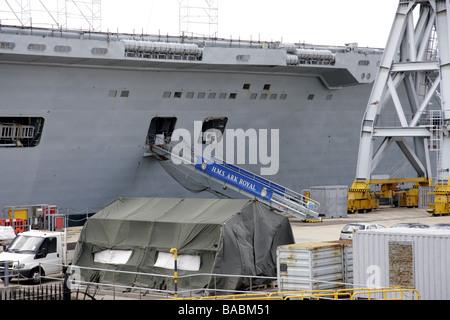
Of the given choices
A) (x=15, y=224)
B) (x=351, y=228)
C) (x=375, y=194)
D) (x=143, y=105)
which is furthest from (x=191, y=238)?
(x=375, y=194)

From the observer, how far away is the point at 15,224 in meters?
26.8

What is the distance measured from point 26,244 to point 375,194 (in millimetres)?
22810

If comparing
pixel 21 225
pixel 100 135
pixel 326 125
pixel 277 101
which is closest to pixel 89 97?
pixel 100 135

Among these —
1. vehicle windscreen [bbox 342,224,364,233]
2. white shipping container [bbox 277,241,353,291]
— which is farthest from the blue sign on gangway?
white shipping container [bbox 277,241,353,291]

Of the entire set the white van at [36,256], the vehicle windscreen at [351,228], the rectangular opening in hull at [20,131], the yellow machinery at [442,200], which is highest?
the rectangular opening in hull at [20,131]

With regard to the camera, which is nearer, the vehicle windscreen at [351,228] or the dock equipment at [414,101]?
the vehicle windscreen at [351,228]

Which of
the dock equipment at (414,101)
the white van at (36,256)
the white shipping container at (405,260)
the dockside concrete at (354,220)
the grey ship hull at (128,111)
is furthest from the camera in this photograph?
the dock equipment at (414,101)

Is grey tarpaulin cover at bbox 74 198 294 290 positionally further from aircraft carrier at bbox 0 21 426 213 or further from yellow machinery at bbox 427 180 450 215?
yellow machinery at bbox 427 180 450 215

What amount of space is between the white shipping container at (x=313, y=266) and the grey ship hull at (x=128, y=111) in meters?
14.7

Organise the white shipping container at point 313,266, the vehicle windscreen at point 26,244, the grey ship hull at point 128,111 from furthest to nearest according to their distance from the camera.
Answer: the grey ship hull at point 128,111 → the vehicle windscreen at point 26,244 → the white shipping container at point 313,266

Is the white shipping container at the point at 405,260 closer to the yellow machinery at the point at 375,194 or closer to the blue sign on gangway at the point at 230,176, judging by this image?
the blue sign on gangway at the point at 230,176

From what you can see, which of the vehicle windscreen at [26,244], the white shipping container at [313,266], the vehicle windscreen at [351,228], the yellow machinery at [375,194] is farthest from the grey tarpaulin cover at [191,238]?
the yellow machinery at [375,194]

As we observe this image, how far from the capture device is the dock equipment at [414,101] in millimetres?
34594
